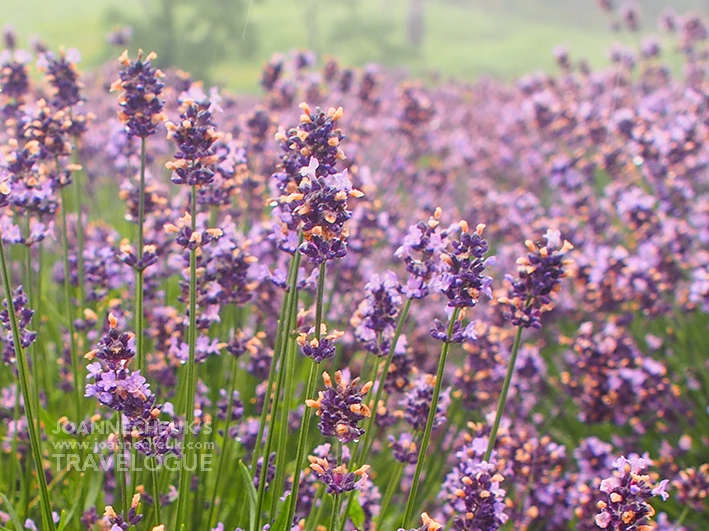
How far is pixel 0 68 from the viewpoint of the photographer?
3.32m

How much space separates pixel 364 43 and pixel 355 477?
21603 millimetres

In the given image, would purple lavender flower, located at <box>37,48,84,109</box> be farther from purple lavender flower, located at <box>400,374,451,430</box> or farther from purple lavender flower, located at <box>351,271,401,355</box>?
purple lavender flower, located at <box>400,374,451,430</box>

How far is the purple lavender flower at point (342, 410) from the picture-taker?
72.9 inches

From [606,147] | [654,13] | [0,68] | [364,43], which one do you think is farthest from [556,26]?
[0,68]

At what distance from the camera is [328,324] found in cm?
456

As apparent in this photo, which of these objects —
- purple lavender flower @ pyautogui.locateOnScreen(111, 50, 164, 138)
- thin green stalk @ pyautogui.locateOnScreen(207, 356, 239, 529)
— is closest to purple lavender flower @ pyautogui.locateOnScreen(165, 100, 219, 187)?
purple lavender flower @ pyautogui.locateOnScreen(111, 50, 164, 138)

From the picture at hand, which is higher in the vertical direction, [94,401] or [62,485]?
[94,401]

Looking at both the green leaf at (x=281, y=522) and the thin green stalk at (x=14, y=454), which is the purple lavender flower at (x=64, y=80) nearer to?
the thin green stalk at (x=14, y=454)

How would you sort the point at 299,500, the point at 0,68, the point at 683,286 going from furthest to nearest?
the point at 683,286, the point at 0,68, the point at 299,500

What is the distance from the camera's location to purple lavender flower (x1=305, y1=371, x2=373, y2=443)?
1851 mm

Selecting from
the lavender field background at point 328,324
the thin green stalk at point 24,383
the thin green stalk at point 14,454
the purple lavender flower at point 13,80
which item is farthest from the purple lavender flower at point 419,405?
the purple lavender flower at point 13,80

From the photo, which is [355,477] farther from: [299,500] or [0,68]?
[0,68]

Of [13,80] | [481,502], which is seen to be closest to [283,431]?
[481,502]

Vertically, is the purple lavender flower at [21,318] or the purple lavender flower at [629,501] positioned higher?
the purple lavender flower at [21,318]
